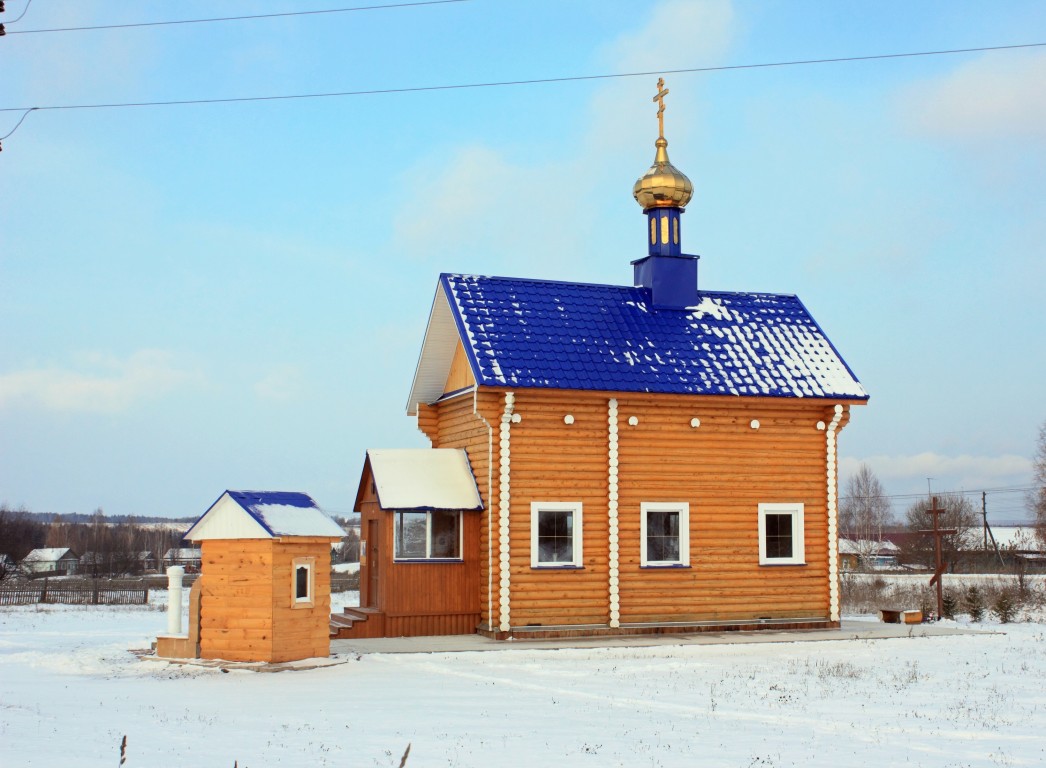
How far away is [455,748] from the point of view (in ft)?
33.2

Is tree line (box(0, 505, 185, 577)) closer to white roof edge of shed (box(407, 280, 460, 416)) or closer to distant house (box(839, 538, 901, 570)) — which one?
white roof edge of shed (box(407, 280, 460, 416))

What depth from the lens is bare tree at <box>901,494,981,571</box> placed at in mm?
50812

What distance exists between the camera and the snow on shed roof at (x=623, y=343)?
19641 millimetres

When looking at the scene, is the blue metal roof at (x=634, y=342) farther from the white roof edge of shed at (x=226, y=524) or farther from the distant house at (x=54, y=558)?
the distant house at (x=54, y=558)

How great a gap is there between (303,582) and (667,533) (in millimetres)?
7097

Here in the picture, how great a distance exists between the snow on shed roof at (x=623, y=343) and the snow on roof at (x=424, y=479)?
221 cm

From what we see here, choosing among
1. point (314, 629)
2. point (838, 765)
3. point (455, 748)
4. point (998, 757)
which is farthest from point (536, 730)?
point (314, 629)

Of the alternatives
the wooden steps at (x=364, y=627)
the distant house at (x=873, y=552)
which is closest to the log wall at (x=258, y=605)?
the wooden steps at (x=364, y=627)

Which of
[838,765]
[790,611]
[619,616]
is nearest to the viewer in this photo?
[838,765]

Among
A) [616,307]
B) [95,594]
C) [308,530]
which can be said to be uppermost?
[616,307]

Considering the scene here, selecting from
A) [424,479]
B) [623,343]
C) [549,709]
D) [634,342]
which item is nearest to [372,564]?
[424,479]

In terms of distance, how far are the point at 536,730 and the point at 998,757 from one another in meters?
4.23

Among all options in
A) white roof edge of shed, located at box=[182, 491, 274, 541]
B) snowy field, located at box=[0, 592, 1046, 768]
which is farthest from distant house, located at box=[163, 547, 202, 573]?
snowy field, located at box=[0, 592, 1046, 768]

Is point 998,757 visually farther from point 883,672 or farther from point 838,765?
point 883,672
